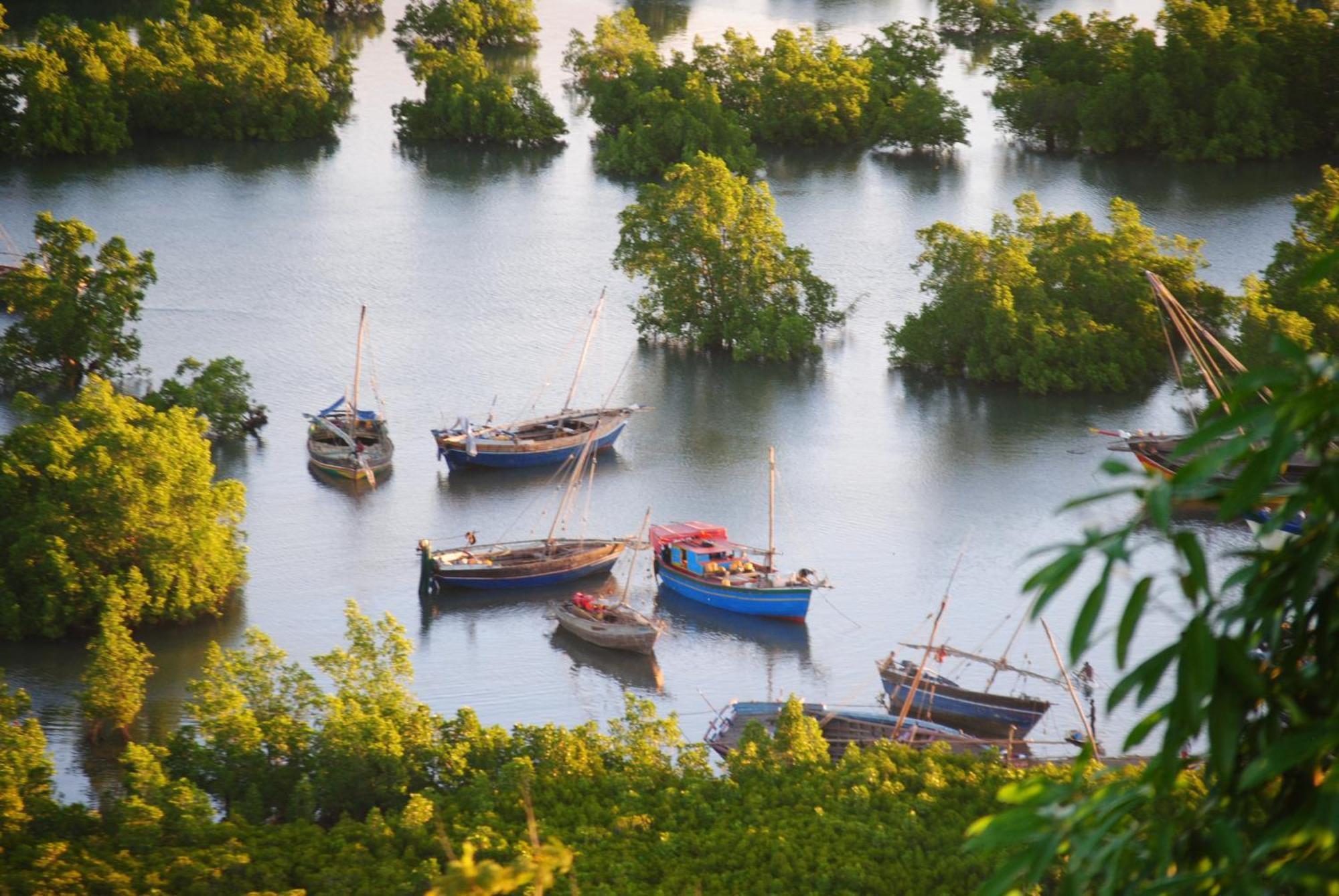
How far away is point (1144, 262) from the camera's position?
40438 millimetres

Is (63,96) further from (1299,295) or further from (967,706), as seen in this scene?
(967,706)

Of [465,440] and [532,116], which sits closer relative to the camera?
[465,440]

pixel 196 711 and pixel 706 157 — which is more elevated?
pixel 706 157

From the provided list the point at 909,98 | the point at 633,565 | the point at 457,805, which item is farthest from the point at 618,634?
the point at 909,98

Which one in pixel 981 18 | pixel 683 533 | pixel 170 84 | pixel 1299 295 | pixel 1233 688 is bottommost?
pixel 683 533

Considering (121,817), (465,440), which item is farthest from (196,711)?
(465,440)

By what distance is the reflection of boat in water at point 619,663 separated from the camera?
26.8 metres

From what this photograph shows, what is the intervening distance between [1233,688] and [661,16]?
3077 inches

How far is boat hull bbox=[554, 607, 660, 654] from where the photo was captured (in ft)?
89.8

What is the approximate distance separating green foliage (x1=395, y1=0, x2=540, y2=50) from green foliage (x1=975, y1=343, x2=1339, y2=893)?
70.0 meters

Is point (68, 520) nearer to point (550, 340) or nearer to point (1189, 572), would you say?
point (550, 340)

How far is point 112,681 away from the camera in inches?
930

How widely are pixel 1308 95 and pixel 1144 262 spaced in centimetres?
2294

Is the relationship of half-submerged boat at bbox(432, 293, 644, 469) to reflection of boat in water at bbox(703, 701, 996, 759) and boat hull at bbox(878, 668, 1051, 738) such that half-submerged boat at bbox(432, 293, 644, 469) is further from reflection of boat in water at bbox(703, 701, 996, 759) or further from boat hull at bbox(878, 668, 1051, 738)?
reflection of boat in water at bbox(703, 701, 996, 759)
